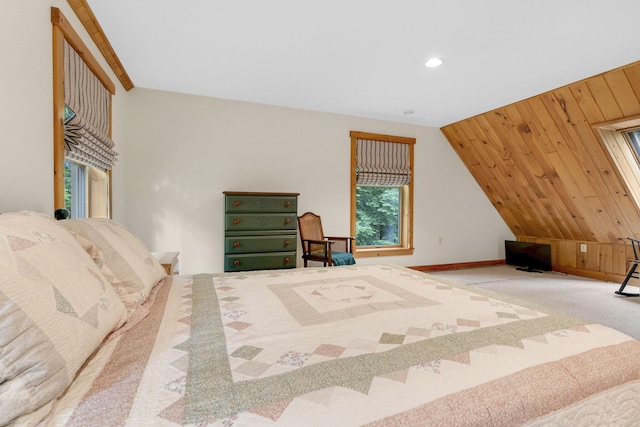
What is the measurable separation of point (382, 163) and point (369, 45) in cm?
231

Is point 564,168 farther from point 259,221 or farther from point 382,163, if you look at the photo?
point 259,221

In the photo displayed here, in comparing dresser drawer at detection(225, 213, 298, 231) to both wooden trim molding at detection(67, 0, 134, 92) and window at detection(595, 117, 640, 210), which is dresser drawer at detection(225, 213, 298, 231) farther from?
window at detection(595, 117, 640, 210)

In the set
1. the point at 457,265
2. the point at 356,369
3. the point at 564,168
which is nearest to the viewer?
the point at 356,369

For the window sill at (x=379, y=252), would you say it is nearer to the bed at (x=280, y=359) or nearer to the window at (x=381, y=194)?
the window at (x=381, y=194)

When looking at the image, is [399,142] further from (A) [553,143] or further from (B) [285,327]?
(B) [285,327]

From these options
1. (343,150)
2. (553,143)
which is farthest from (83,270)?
(553,143)

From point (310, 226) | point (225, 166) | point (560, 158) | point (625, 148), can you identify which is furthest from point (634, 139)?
point (225, 166)

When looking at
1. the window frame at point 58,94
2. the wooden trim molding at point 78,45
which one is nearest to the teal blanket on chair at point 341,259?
the window frame at point 58,94

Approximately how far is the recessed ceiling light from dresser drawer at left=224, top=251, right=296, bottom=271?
241cm

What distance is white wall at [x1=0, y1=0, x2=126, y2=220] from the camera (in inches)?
55.7

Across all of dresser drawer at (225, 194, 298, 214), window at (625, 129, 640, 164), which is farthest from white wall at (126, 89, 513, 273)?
window at (625, 129, 640, 164)

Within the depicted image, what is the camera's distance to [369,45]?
102 inches

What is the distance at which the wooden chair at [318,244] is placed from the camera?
3.70m

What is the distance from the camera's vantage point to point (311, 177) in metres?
4.34
